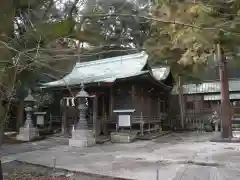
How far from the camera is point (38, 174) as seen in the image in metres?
5.72

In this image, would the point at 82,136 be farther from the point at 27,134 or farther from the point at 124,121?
the point at 27,134

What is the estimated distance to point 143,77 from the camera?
1361 centimetres

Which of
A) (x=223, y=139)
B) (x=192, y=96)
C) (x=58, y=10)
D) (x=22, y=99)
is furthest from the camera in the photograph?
(x=192, y=96)

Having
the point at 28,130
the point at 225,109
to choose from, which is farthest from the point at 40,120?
the point at 225,109

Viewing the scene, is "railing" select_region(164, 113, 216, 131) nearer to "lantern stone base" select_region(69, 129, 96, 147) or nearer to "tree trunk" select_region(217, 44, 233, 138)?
"tree trunk" select_region(217, 44, 233, 138)

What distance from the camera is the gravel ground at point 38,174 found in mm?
5410

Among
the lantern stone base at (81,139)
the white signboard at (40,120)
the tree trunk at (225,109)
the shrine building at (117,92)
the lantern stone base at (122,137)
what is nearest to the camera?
the lantern stone base at (81,139)

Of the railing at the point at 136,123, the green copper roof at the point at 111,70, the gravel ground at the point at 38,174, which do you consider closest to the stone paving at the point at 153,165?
the gravel ground at the point at 38,174

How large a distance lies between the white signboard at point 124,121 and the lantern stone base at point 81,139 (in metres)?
1.70

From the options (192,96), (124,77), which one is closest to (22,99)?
(124,77)

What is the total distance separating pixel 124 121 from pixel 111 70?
4239 mm

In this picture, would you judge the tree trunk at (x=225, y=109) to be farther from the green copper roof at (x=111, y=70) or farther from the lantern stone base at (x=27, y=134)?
the lantern stone base at (x=27, y=134)

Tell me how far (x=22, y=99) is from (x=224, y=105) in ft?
32.5

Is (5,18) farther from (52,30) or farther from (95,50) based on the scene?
(95,50)
